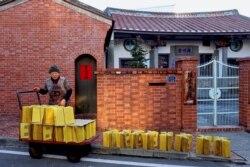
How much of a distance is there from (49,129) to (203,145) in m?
3.08

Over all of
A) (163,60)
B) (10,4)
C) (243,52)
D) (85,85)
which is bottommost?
(85,85)

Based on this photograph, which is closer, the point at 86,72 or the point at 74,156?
the point at 74,156

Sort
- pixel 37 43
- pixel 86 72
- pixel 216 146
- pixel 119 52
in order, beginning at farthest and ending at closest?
pixel 119 52, pixel 86 72, pixel 37 43, pixel 216 146

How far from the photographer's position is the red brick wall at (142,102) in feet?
28.1

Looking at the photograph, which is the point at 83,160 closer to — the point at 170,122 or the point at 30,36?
the point at 170,122

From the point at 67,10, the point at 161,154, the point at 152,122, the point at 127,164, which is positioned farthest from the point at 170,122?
the point at 67,10

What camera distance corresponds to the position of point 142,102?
8641 mm

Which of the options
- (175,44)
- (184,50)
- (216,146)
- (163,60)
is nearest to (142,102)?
(216,146)

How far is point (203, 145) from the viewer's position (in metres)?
6.42

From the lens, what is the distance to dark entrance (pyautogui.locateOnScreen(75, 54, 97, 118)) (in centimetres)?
1168

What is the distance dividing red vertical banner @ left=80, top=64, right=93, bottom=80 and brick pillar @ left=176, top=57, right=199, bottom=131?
4218mm

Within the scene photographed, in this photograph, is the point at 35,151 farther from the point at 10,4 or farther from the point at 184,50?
the point at 184,50

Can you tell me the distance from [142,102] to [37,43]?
15.8 feet

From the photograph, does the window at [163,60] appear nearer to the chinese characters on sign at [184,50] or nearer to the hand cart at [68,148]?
the chinese characters on sign at [184,50]
